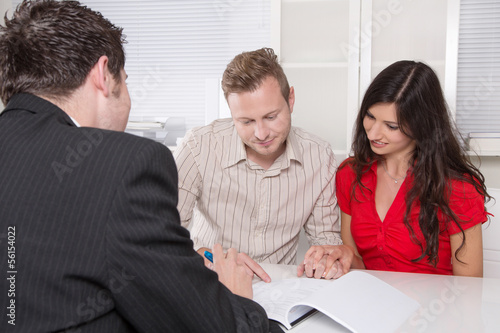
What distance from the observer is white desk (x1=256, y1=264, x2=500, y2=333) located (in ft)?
3.17

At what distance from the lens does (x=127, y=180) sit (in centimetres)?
65

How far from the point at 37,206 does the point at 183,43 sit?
110 inches

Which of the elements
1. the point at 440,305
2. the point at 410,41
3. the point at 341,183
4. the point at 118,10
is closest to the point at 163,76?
the point at 118,10

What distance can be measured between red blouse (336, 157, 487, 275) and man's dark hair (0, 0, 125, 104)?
1.14 metres

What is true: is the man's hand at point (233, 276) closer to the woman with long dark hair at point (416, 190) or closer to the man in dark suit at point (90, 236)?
the man in dark suit at point (90, 236)

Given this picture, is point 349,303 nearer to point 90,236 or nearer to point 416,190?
point 90,236

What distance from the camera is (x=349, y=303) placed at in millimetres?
991

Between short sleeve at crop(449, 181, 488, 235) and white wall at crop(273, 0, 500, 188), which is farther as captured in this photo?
white wall at crop(273, 0, 500, 188)

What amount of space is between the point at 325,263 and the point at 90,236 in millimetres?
861

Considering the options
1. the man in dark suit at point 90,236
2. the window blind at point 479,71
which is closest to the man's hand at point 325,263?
the man in dark suit at point 90,236

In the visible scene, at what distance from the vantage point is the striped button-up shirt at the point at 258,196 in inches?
67.4

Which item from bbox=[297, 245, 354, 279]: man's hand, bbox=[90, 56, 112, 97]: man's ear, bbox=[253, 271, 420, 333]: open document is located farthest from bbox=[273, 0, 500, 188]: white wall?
bbox=[90, 56, 112, 97]: man's ear

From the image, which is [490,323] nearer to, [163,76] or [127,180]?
[127,180]

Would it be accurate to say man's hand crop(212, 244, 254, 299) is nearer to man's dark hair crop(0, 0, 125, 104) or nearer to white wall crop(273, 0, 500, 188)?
man's dark hair crop(0, 0, 125, 104)
